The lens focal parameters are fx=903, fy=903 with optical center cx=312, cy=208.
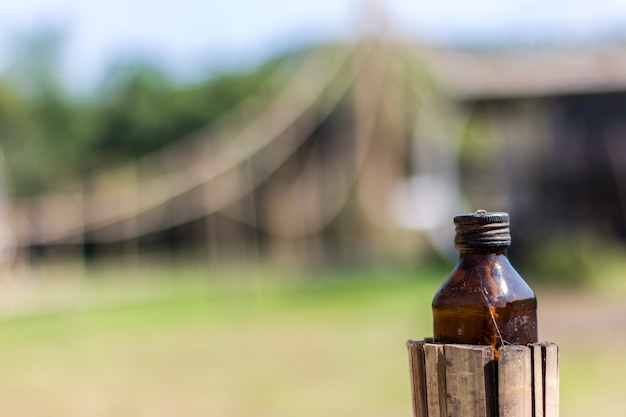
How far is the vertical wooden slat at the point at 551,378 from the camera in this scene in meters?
1.39

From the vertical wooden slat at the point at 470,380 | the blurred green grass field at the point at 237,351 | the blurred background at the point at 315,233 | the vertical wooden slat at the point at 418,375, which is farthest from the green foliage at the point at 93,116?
the vertical wooden slat at the point at 470,380

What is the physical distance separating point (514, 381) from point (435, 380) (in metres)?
0.12

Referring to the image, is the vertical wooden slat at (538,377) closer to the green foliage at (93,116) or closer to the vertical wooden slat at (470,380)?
the vertical wooden slat at (470,380)

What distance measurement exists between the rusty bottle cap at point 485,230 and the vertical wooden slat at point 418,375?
18 centimetres

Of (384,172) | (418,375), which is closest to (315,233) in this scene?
(384,172)

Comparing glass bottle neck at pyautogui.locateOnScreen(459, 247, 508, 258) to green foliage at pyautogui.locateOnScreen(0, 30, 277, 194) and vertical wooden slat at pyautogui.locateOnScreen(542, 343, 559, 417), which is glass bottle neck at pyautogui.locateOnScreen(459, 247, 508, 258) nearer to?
vertical wooden slat at pyautogui.locateOnScreen(542, 343, 559, 417)

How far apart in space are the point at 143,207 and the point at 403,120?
5966 millimetres

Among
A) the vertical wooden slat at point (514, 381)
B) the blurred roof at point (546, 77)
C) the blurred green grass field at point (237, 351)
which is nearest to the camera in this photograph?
the vertical wooden slat at point (514, 381)

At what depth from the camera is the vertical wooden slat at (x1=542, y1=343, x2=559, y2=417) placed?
4.57 ft

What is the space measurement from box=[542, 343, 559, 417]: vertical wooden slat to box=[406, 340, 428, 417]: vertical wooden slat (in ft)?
0.62

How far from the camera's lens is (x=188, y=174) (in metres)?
20.6

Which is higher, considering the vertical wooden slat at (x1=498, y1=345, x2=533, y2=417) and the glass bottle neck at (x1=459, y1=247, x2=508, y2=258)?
the glass bottle neck at (x1=459, y1=247, x2=508, y2=258)

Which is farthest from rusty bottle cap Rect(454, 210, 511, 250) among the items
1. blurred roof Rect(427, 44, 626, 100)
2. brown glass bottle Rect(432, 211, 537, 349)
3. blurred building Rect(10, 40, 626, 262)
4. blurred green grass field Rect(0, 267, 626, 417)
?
blurred roof Rect(427, 44, 626, 100)

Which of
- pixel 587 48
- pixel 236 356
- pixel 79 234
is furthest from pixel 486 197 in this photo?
pixel 236 356
